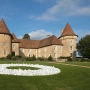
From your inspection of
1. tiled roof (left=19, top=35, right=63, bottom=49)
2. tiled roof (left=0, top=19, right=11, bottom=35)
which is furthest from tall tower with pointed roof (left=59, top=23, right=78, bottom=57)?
tiled roof (left=0, top=19, right=11, bottom=35)

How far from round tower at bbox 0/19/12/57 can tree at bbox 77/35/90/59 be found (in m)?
25.4

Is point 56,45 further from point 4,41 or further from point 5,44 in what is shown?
point 4,41

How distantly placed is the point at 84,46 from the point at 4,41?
2743cm

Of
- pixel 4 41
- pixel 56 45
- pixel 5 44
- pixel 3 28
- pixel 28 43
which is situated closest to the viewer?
pixel 4 41

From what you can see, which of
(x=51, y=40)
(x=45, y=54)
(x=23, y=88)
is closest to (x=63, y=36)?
(x=51, y=40)

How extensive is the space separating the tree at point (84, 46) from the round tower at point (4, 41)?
25.4 metres

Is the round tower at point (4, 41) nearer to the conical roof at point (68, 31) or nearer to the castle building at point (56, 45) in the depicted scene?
the castle building at point (56, 45)

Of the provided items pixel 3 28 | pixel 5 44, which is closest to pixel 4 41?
pixel 5 44

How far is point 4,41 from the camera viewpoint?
Result: 45.3m

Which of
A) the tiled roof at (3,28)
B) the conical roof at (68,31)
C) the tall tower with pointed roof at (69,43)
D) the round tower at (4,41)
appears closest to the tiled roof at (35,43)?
the tall tower with pointed roof at (69,43)

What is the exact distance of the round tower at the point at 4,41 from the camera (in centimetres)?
4490

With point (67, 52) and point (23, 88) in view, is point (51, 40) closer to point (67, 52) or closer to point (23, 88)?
point (67, 52)

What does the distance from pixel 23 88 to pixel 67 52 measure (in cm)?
4680

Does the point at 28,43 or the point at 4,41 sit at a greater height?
the point at 28,43
